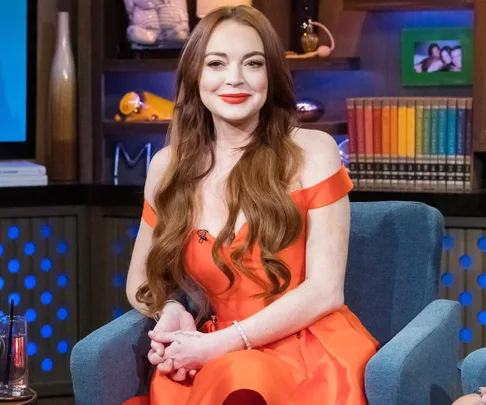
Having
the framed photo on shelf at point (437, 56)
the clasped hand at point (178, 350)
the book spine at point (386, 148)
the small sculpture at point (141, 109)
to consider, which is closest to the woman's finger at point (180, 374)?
the clasped hand at point (178, 350)

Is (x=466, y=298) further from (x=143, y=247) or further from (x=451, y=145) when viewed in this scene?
(x=143, y=247)

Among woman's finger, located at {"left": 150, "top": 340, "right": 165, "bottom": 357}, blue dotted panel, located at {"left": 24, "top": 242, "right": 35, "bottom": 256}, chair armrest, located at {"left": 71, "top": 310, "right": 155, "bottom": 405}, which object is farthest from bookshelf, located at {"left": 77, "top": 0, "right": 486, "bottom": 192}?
woman's finger, located at {"left": 150, "top": 340, "right": 165, "bottom": 357}

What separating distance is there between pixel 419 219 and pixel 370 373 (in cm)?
69

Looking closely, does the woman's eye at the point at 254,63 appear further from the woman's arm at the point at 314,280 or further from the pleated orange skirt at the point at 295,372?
the pleated orange skirt at the point at 295,372

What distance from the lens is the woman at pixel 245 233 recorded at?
93.7 inches

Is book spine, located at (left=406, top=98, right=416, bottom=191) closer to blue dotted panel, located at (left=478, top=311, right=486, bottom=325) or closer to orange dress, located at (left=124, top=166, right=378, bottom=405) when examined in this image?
blue dotted panel, located at (left=478, top=311, right=486, bottom=325)

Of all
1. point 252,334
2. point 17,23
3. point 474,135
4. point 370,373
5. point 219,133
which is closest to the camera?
point 370,373

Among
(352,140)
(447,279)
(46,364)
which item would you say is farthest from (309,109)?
(46,364)

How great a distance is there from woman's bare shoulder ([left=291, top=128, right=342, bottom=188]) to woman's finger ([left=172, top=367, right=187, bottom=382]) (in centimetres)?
50

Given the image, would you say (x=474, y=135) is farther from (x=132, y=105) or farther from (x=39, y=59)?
(x=39, y=59)

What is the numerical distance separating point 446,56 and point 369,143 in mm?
440

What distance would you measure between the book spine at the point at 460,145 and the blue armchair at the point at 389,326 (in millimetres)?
994

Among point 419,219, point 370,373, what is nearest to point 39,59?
point 419,219

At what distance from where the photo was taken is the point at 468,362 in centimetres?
230
